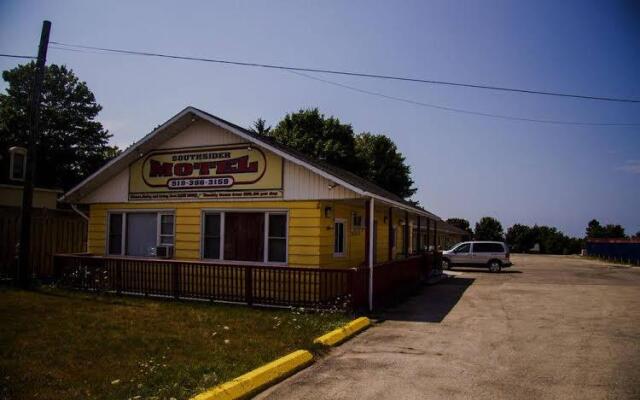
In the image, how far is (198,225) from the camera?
49.4 ft

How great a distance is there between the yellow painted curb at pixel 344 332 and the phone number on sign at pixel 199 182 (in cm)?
629

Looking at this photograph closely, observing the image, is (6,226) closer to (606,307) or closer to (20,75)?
(606,307)

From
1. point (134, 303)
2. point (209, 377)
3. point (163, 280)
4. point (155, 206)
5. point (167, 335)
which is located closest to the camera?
point (209, 377)

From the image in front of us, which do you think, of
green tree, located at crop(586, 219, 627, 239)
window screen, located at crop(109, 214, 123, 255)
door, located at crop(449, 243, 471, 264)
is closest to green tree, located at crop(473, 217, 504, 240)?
green tree, located at crop(586, 219, 627, 239)

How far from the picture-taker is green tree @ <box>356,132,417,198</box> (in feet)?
168

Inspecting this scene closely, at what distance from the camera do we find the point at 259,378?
633 centimetres

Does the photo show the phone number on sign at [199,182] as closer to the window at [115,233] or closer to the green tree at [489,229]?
the window at [115,233]

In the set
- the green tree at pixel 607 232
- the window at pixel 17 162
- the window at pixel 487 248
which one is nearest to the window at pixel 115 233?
the window at pixel 17 162

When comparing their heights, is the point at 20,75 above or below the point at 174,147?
above

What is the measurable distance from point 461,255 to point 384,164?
911 inches

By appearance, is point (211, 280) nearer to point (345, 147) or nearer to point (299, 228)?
point (299, 228)

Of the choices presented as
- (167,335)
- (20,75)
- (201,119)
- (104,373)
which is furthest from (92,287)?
(20,75)

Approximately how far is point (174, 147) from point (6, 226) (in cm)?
628

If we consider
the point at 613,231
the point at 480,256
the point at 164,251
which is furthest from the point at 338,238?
the point at 613,231
